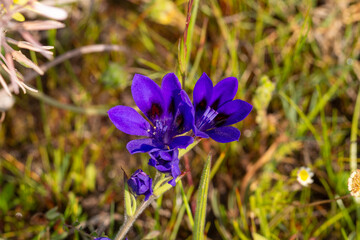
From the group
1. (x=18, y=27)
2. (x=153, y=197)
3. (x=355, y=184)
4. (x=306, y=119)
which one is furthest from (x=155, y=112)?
(x=306, y=119)

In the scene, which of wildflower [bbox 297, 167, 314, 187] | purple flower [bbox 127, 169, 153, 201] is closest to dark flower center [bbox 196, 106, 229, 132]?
purple flower [bbox 127, 169, 153, 201]

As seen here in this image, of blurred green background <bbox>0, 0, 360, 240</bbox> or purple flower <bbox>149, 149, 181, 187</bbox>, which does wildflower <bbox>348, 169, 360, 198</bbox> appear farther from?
purple flower <bbox>149, 149, 181, 187</bbox>

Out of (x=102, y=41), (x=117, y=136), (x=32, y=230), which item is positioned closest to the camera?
(x=32, y=230)

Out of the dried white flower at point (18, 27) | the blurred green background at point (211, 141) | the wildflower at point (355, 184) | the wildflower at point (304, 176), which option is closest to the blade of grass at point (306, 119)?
the blurred green background at point (211, 141)

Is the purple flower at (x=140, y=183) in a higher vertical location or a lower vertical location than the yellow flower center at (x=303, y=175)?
lower

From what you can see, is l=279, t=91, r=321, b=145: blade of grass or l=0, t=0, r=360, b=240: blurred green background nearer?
l=0, t=0, r=360, b=240: blurred green background

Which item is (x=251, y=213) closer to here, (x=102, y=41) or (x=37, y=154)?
(x=37, y=154)

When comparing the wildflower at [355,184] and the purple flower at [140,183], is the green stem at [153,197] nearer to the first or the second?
the purple flower at [140,183]

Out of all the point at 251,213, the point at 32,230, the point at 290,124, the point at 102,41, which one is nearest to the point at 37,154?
the point at 32,230
